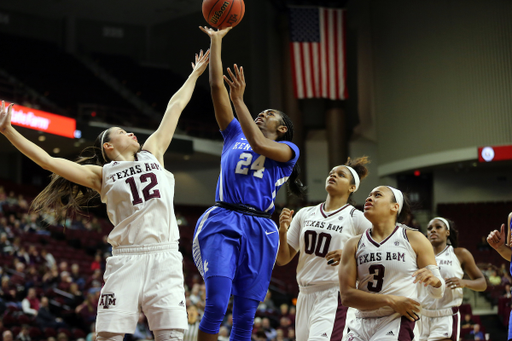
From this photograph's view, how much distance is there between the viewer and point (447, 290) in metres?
6.83

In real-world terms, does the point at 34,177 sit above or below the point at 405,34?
below

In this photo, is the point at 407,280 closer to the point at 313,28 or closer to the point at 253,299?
the point at 253,299

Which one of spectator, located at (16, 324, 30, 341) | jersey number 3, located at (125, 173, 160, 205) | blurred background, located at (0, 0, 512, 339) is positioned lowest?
spectator, located at (16, 324, 30, 341)

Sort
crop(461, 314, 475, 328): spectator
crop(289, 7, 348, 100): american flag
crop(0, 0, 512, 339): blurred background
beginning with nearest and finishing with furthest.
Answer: crop(461, 314, 475, 328): spectator < crop(0, 0, 512, 339): blurred background < crop(289, 7, 348, 100): american flag

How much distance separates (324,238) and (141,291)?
7.04 feet

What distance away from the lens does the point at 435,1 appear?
23.0 meters

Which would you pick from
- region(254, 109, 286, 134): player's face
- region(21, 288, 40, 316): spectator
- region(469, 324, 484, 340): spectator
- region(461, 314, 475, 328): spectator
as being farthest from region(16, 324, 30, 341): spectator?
region(461, 314, 475, 328): spectator

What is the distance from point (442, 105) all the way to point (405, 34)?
370 centimetres

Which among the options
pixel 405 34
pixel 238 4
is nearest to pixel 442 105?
pixel 405 34

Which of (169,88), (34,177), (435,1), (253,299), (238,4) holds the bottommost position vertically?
(253,299)

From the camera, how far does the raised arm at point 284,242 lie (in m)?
4.78

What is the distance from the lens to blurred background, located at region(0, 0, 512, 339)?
70.4 ft

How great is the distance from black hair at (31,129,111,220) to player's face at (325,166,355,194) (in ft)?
7.48

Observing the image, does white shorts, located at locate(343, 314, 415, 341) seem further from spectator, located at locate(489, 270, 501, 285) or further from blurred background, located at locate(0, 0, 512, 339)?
blurred background, located at locate(0, 0, 512, 339)
